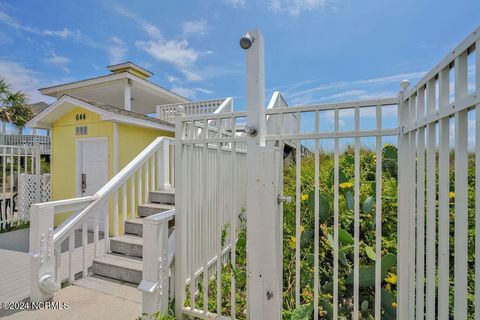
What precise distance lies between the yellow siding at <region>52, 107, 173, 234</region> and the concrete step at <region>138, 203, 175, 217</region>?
1.21 m

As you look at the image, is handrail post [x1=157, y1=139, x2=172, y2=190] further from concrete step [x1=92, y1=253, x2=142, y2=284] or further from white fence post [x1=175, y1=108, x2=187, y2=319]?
white fence post [x1=175, y1=108, x2=187, y2=319]

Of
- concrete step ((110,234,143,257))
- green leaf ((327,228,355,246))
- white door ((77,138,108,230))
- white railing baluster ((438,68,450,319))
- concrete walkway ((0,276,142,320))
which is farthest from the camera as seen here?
white door ((77,138,108,230))

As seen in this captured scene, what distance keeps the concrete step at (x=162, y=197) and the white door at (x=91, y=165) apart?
5.65 feet

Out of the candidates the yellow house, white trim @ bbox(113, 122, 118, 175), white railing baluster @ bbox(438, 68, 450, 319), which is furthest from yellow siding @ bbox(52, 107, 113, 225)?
white railing baluster @ bbox(438, 68, 450, 319)

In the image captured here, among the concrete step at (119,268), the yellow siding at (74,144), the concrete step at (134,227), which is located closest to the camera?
the concrete step at (119,268)

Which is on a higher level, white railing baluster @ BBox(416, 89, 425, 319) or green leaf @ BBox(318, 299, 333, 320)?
white railing baluster @ BBox(416, 89, 425, 319)

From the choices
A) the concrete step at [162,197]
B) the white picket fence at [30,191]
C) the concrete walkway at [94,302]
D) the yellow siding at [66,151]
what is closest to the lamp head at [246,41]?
the concrete walkway at [94,302]

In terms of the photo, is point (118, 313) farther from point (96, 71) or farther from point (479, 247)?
point (96, 71)

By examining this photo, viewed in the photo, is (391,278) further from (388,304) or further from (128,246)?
(128,246)

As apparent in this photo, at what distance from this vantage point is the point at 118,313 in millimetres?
2535

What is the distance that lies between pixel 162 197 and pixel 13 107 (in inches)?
485

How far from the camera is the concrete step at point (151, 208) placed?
13.4 ft

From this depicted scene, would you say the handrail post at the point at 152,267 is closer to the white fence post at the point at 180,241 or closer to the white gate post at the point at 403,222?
the white fence post at the point at 180,241

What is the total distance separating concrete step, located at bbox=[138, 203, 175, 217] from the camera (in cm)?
408
